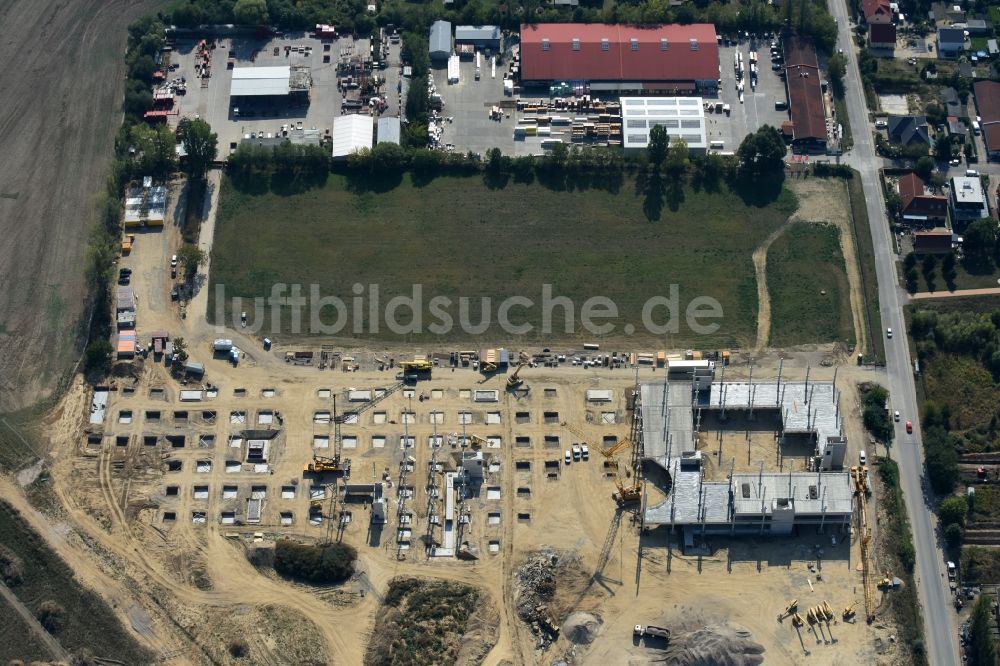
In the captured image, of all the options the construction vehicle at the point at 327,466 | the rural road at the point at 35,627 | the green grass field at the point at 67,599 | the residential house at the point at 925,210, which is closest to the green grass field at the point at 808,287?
the residential house at the point at 925,210

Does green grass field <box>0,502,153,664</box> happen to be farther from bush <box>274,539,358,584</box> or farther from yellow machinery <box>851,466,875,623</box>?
yellow machinery <box>851,466,875,623</box>

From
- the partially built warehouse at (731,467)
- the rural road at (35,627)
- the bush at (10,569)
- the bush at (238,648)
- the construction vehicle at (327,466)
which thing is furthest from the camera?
the construction vehicle at (327,466)

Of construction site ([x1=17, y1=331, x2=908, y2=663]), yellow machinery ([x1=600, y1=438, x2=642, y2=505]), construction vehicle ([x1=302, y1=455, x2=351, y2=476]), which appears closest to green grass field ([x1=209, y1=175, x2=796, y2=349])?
construction site ([x1=17, y1=331, x2=908, y2=663])

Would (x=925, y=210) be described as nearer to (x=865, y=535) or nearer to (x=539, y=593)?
(x=865, y=535)

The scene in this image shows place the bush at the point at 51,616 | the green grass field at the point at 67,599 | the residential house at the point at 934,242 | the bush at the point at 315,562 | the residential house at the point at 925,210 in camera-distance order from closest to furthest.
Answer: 1. the green grass field at the point at 67,599
2. the bush at the point at 51,616
3. the bush at the point at 315,562
4. the residential house at the point at 934,242
5. the residential house at the point at 925,210

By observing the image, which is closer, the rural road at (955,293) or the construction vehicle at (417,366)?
the construction vehicle at (417,366)

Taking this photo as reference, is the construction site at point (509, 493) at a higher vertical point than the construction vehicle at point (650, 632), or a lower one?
higher

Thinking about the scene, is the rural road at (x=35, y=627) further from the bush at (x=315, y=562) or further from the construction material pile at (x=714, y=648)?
the construction material pile at (x=714, y=648)
